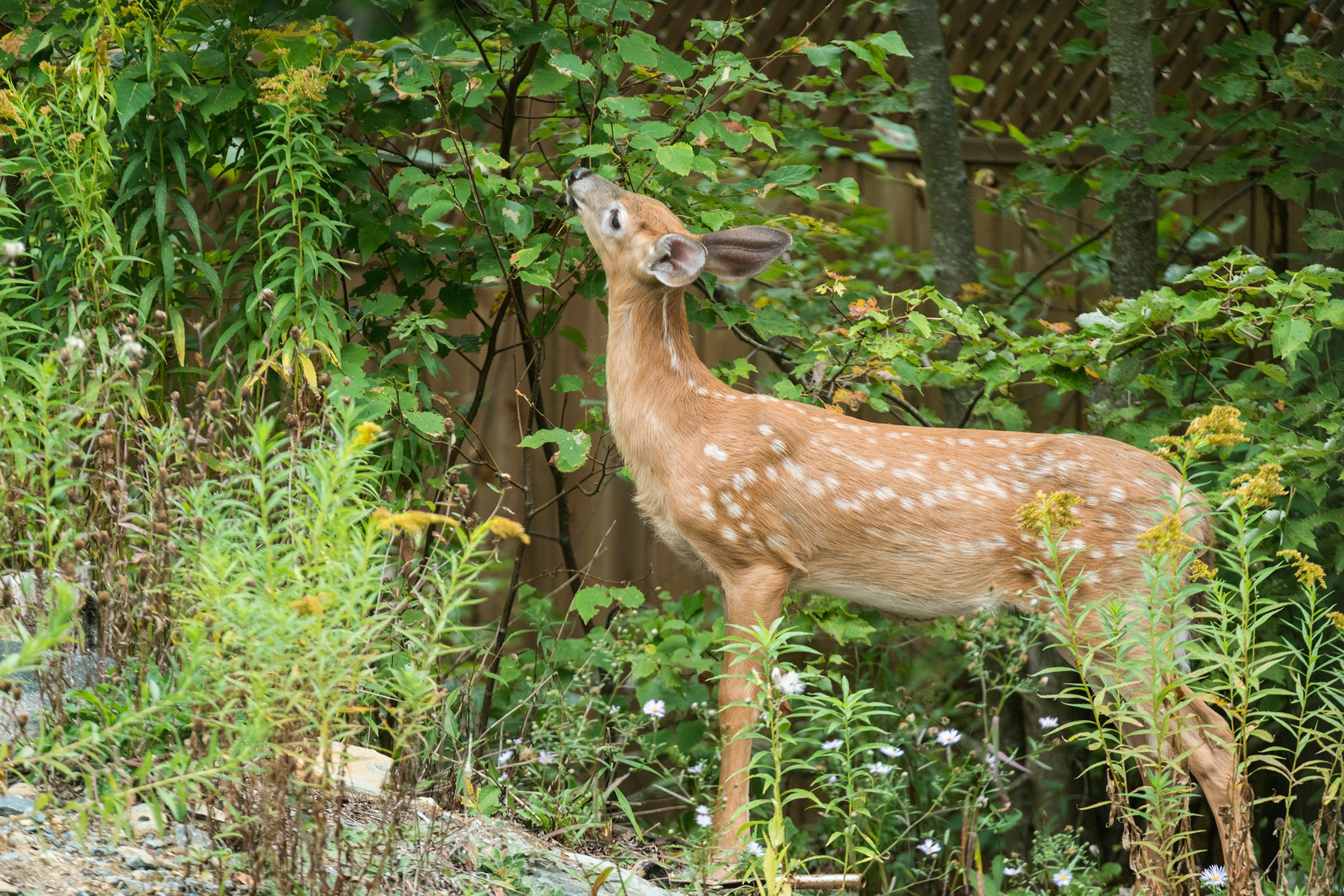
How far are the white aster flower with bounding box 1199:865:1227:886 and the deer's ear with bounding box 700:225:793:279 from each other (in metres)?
2.23

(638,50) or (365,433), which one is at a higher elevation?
(638,50)

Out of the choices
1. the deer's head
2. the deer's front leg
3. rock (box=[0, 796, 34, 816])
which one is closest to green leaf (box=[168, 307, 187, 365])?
the deer's head

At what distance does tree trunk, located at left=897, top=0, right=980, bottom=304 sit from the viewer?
5.49 meters

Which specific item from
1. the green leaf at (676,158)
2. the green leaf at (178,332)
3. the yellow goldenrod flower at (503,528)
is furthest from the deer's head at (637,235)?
the yellow goldenrod flower at (503,528)

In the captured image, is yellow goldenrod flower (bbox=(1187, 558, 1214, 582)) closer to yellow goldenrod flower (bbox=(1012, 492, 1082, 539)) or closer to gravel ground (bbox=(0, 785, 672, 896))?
yellow goldenrod flower (bbox=(1012, 492, 1082, 539))

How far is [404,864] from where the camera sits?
2811mm

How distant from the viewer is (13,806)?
2.62 m

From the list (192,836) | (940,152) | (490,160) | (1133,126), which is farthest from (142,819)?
(1133,126)

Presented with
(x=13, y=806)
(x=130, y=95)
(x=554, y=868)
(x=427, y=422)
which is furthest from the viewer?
(x=427, y=422)

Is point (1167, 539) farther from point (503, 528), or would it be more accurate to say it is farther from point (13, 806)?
point (13, 806)

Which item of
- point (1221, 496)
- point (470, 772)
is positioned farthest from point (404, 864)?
point (1221, 496)

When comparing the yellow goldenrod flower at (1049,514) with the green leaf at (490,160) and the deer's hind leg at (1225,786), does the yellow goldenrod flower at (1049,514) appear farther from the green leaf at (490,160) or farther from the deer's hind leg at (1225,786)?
the green leaf at (490,160)

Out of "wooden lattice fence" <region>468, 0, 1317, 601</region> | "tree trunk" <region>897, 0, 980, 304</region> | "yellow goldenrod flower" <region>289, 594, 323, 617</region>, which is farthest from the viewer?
"wooden lattice fence" <region>468, 0, 1317, 601</region>

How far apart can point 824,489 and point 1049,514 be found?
50.7 inches
